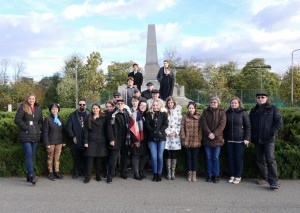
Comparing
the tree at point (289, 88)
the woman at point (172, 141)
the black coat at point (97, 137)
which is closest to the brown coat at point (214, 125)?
the woman at point (172, 141)

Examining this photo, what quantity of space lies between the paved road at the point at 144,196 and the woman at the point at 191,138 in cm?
30

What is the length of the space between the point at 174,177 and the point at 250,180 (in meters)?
1.65

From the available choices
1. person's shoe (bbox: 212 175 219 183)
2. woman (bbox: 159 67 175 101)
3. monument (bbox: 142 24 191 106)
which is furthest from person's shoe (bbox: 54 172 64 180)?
monument (bbox: 142 24 191 106)

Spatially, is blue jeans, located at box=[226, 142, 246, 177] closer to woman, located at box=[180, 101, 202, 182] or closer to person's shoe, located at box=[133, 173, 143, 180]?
woman, located at box=[180, 101, 202, 182]

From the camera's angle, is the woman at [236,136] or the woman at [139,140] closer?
the woman at [236,136]

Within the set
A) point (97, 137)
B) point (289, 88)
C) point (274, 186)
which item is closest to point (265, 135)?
point (274, 186)

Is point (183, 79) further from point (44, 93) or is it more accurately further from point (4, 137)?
point (4, 137)

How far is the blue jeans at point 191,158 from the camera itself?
23.5 feet

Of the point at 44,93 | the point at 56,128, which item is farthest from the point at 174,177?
the point at 44,93

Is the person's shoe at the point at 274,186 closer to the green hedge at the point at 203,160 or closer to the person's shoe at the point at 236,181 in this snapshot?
the person's shoe at the point at 236,181

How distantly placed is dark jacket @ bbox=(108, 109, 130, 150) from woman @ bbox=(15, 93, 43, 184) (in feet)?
5.19

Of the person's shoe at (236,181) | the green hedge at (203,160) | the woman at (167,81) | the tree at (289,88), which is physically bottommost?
the person's shoe at (236,181)

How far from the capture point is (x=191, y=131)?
23.4 ft

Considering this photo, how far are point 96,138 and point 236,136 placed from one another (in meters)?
2.96
